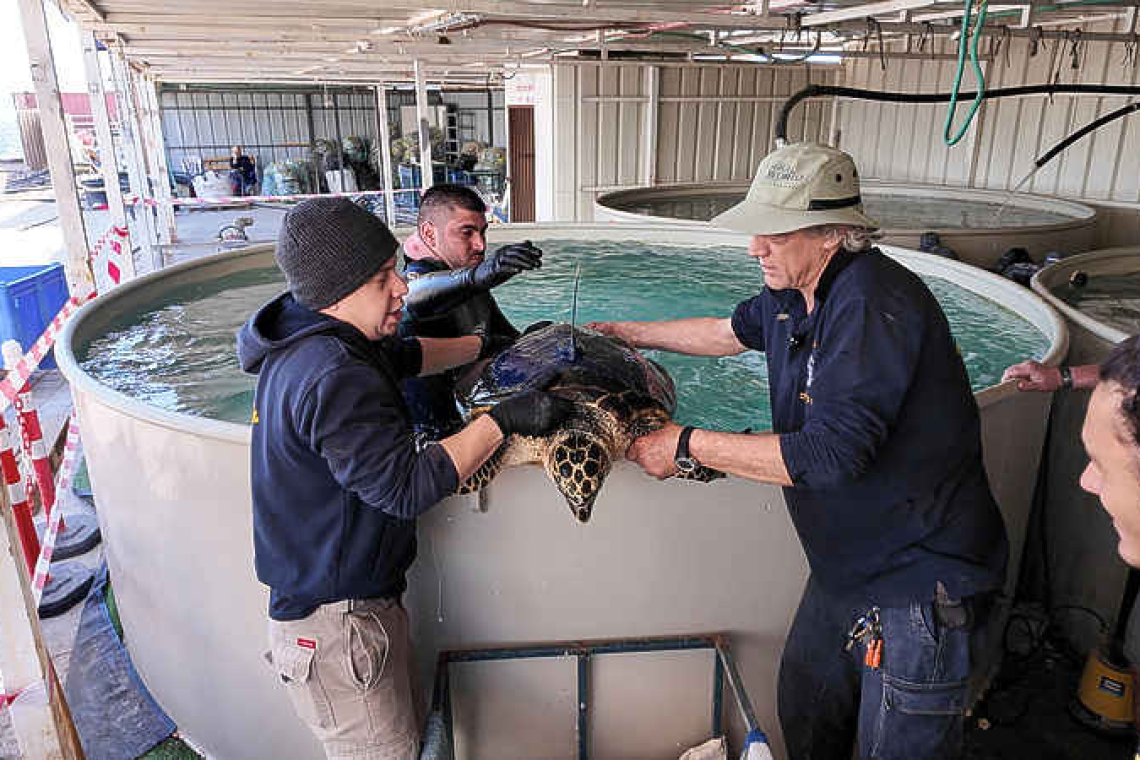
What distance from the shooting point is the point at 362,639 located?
4.89 feet

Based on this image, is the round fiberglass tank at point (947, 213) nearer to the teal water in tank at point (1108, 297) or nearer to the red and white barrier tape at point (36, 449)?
the teal water in tank at point (1108, 297)

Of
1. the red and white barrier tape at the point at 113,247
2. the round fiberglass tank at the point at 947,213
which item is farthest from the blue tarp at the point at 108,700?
the round fiberglass tank at the point at 947,213

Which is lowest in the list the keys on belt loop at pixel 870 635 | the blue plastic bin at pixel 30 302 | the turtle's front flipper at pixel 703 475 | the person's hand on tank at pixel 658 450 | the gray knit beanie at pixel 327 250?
the blue plastic bin at pixel 30 302

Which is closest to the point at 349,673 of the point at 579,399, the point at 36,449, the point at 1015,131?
the point at 579,399

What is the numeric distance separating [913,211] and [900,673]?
783 centimetres

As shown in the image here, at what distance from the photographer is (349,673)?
1.49 m

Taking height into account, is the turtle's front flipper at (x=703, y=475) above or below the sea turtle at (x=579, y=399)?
A: below

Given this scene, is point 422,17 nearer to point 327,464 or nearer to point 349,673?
point 327,464

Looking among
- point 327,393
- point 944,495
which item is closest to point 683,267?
point 944,495

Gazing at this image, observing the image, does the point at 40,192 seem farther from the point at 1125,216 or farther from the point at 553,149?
the point at 1125,216

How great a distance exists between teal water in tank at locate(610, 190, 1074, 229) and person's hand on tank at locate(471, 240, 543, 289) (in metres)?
5.23

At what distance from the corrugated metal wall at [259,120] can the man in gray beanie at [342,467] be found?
70.1 ft

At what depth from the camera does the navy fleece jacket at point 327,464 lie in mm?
1303

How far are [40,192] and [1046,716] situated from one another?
81.3 ft
